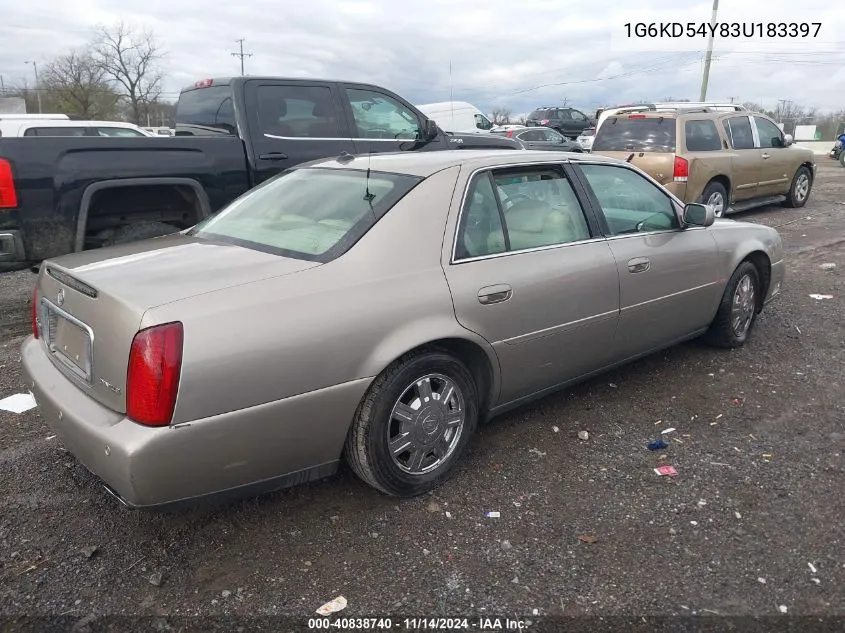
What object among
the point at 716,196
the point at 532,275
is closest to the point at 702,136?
the point at 716,196

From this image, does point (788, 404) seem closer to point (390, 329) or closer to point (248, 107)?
point (390, 329)

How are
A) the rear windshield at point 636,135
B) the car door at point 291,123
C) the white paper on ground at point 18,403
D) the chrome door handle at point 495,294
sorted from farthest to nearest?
the rear windshield at point 636,135 < the car door at point 291,123 < the white paper on ground at point 18,403 < the chrome door handle at point 495,294

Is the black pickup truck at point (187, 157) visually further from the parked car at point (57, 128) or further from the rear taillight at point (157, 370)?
the parked car at point (57, 128)

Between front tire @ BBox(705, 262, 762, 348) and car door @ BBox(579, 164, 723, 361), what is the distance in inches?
5.7

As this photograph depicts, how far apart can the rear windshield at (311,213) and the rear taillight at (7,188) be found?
1818 millimetres

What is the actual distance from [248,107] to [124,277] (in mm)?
3713

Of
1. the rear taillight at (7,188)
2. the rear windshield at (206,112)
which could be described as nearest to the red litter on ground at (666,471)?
the rear taillight at (7,188)

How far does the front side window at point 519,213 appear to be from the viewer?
335cm

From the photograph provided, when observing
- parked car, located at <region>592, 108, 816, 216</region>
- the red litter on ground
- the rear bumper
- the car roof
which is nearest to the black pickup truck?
the car roof

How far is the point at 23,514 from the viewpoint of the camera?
2988 mm

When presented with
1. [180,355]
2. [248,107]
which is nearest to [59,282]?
[180,355]

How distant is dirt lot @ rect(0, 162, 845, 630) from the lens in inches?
98.0

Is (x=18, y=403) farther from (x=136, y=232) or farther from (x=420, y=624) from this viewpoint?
(x=420, y=624)

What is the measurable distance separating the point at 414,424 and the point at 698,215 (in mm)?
2529
